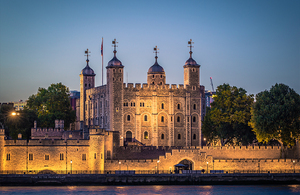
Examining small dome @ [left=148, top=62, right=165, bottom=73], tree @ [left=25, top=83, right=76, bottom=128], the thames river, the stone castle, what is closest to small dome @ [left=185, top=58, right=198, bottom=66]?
the stone castle

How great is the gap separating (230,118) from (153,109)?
62.2 feet

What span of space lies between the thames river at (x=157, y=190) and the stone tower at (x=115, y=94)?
31.4m

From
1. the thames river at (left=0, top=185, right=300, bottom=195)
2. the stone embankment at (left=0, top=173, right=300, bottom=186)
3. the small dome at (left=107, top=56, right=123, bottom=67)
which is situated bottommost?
the thames river at (left=0, top=185, right=300, bottom=195)

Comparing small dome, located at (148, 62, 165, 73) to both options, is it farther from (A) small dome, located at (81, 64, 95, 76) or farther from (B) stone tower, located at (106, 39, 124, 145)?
(A) small dome, located at (81, 64, 95, 76)

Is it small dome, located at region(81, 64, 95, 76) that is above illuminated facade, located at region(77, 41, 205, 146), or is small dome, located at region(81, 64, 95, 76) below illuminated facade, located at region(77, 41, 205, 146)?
above

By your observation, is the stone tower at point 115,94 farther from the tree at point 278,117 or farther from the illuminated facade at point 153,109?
the tree at point 278,117

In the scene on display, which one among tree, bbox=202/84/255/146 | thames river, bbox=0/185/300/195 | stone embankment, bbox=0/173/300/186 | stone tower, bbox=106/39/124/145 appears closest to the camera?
thames river, bbox=0/185/300/195

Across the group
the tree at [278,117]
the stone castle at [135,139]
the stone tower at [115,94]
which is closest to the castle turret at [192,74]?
the stone castle at [135,139]

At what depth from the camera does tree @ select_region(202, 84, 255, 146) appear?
88812 millimetres

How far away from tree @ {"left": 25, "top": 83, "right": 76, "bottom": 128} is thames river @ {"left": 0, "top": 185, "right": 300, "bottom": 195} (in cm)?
3420

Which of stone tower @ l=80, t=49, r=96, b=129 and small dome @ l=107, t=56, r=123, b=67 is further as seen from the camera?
stone tower @ l=80, t=49, r=96, b=129

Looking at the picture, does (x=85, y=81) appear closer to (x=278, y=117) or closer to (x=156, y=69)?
(x=156, y=69)

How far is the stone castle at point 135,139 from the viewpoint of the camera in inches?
2931

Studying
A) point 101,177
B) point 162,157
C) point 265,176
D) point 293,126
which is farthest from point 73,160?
point 293,126
